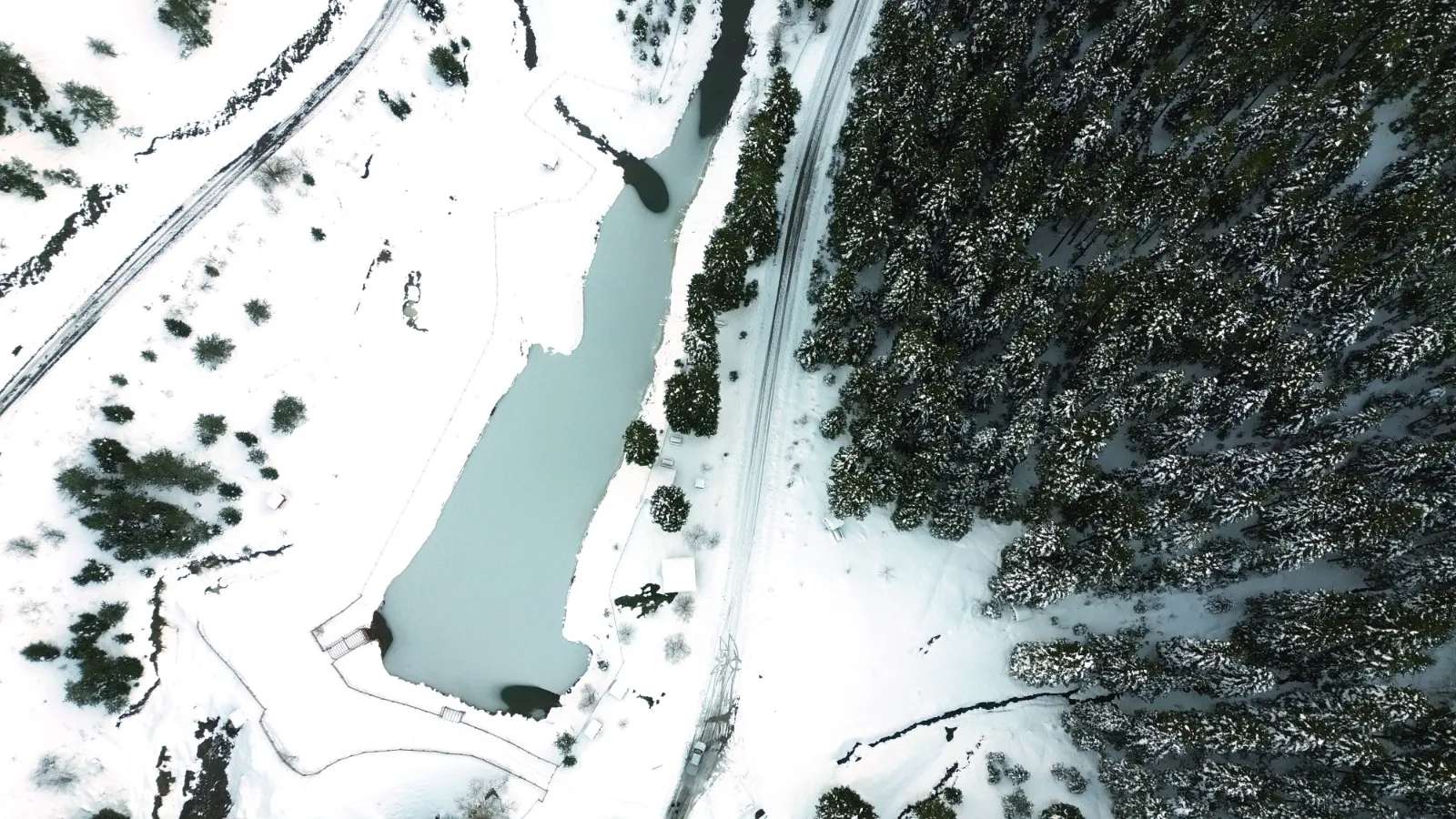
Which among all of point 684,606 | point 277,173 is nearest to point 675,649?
point 684,606

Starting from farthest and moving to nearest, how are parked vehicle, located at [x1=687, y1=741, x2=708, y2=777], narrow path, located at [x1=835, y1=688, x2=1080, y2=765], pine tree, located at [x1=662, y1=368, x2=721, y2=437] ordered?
pine tree, located at [x1=662, y1=368, x2=721, y2=437] < narrow path, located at [x1=835, y1=688, x2=1080, y2=765] < parked vehicle, located at [x1=687, y1=741, x2=708, y2=777]

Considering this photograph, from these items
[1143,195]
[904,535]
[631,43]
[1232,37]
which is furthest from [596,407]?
[1232,37]

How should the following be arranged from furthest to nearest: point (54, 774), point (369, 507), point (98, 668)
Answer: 1. point (369, 507)
2. point (98, 668)
3. point (54, 774)

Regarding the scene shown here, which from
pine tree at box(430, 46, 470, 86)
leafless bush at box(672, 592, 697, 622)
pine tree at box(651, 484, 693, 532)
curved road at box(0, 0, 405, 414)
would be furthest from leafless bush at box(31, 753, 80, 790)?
pine tree at box(430, 46, 470, 86)

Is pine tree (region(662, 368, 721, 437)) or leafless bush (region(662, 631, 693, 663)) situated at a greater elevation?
pine tree (region(662, 368, 721, 437))

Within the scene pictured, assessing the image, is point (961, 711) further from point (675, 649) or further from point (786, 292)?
point (786, 292)

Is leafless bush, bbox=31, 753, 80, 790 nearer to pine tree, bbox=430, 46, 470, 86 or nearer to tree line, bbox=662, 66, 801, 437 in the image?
tree line, bbox=662, 66, 801, 437
